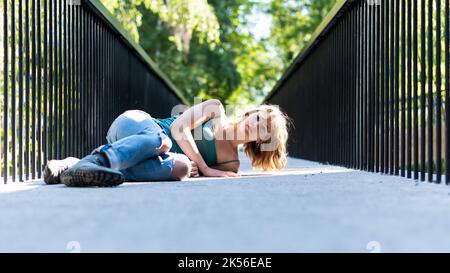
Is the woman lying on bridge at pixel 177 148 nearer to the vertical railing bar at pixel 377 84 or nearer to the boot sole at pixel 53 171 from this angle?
the boot sole at pixel 53 171

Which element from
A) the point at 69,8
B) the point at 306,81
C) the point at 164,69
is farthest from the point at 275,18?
the point at 69,8

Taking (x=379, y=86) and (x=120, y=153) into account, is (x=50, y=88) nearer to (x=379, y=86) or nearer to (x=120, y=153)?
(x=120, y=153)

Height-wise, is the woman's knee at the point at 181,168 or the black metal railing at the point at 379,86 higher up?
the black metal railing at the point at 379,86

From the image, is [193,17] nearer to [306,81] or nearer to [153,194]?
[306,81]

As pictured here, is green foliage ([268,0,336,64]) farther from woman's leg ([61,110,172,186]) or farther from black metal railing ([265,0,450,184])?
woman's leg ([61,110,172,186])

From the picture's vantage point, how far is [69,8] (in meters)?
→ 5.69

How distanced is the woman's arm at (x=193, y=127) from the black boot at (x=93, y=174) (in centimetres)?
93

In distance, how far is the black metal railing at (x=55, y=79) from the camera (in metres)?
4.53

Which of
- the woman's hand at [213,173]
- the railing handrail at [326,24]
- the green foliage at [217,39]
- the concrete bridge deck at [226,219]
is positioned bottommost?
the woman's hand at [213,173]

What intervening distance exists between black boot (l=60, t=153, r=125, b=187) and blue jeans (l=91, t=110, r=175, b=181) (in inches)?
2.9

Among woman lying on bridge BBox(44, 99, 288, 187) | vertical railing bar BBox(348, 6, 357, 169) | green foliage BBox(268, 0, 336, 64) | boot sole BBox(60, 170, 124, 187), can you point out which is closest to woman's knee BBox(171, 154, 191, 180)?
woman lying on bridge BBox(44, 99, 288, 187)

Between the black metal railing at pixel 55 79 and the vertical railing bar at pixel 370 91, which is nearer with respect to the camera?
the black metal railing at pixel 55 79

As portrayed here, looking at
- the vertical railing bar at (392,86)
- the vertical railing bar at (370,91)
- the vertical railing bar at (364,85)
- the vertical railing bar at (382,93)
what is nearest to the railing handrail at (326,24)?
the vertical railing bar at (364,85)

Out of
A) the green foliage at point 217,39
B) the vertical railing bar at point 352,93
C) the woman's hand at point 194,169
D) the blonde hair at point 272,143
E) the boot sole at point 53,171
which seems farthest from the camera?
the green foliage at point 217,39
